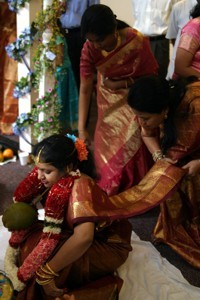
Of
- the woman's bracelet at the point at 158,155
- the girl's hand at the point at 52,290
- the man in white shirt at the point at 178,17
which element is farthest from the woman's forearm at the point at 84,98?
the girl's hand at the point at 52,290

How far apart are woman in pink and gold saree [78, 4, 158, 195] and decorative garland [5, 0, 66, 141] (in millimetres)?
455

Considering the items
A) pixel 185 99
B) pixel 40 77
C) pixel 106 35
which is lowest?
pixel 40 77

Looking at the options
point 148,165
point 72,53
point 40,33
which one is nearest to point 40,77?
point 40,33

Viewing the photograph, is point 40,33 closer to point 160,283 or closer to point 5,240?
point 5,240

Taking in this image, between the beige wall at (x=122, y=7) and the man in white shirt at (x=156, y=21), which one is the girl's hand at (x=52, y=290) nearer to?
the man in white shirt at (x=156, y=21)

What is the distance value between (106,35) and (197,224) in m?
0.95

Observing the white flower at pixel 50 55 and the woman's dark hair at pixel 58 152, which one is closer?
the woman's dark hair at pixel 58 152

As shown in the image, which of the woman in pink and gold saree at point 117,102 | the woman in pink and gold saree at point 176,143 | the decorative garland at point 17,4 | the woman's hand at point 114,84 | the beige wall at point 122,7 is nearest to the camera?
the woman in pink and gold saree at point 176,143

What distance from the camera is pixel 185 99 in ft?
5.08

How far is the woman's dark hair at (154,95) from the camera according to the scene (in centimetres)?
146

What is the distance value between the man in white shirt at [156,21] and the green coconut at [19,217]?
1936mm

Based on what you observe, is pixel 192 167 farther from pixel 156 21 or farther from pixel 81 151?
pixel 156 21

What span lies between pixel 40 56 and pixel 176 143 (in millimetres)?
1191

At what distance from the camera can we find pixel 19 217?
4.50 ft
